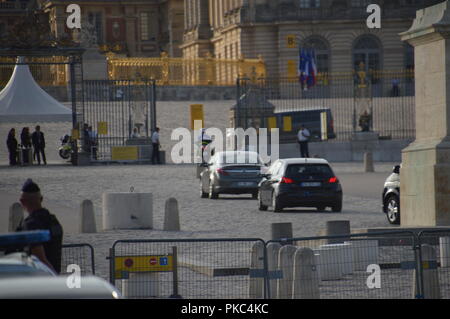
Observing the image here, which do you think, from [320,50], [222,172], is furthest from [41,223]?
[320,50]

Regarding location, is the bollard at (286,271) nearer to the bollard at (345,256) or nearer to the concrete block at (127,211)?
the bollard at (345,256)

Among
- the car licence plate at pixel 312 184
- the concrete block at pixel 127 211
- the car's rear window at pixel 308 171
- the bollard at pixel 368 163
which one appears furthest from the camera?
the bollard at pixel 368 163

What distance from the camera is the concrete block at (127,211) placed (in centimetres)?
2403

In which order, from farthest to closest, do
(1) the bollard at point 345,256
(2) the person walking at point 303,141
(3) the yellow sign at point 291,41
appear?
(3) the yellow sign at point 291,41, (2) the person walking at point 303,141, (1) the bollard at point 345,256

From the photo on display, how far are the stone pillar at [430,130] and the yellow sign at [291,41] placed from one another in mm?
75446

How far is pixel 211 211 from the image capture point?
→ 28.8 metres

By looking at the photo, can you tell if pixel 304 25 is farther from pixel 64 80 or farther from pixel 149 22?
pixel 149 22

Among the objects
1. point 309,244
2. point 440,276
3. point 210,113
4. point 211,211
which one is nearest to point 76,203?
point 211,211

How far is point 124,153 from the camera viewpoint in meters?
48.8

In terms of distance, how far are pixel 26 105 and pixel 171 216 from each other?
79.1 feet

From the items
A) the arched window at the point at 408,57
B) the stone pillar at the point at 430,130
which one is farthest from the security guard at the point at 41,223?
the arched window at the point at 408,57

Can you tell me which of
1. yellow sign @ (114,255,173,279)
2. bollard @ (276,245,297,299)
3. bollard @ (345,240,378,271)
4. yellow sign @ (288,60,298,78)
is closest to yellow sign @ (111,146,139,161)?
bollard @ (345,240,378,271)

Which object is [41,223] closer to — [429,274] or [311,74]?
[429,274]

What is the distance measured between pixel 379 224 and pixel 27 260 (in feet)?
50.6
